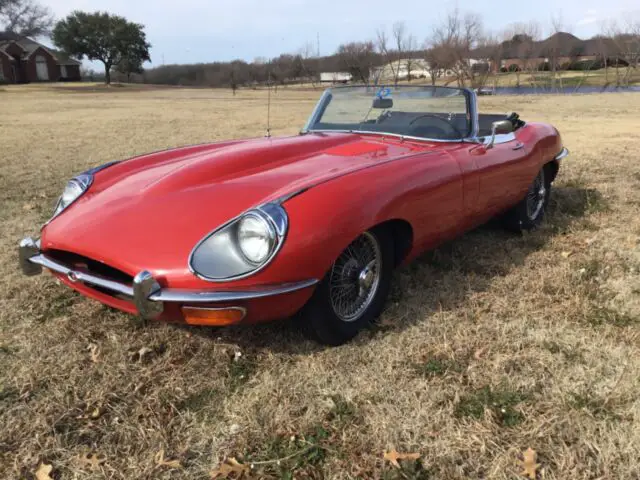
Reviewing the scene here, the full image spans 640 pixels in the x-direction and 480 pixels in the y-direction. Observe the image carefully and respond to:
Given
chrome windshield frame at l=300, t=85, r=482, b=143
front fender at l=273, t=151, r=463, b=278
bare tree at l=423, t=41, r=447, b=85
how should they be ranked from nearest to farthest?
front fender at l=273, t=151, r=463, b=278 → chrome windshield frame at l=300, t=85, r=482, b=143 → bare tree at l=423, t=41, r=447, b=85

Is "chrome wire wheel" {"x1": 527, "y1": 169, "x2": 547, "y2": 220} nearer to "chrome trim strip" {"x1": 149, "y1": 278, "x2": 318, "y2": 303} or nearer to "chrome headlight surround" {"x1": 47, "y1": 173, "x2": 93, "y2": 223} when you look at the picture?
"chrome trim strip" {"x1": 149, "y1": 278, "x2": 318, "y2": 303}

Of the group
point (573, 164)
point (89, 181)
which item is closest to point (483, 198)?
point (89, 181)

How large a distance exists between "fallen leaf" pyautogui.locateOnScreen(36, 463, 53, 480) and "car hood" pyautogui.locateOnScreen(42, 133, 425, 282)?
775 millimetres

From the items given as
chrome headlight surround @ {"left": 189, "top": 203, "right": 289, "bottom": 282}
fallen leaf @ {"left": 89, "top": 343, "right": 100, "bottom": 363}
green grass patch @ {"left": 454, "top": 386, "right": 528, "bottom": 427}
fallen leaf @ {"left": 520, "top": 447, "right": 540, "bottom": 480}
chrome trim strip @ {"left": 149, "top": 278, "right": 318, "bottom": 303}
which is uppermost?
chrome headlight surround @ {"left": 189, "top": 203, "right": 289, "bottom": 282}

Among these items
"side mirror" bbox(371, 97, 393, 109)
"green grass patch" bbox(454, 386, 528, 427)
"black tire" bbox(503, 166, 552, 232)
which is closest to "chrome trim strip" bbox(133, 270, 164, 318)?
"green grass patch" bbox(454, 386, 528, 427)

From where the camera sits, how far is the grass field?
6.41 ft

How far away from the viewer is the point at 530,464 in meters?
1.90

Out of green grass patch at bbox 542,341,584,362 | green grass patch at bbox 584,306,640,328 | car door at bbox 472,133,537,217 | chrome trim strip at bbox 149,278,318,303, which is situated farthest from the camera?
car door at bbox 472,133,537,217

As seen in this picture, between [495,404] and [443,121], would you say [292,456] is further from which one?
[443,121]

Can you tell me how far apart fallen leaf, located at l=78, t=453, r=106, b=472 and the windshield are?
2655 mm

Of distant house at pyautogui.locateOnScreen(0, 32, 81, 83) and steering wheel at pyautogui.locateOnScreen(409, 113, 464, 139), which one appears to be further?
distant house at pyautogui.locateOnScreen(0, 32, 81, 83)

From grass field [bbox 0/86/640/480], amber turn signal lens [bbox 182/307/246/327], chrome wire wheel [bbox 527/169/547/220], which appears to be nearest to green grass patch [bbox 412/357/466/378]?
grass field [bbox 0/86/640/480]

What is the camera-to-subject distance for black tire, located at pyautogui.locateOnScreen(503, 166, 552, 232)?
164 inches

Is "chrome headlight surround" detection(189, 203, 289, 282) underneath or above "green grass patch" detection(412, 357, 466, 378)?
above
